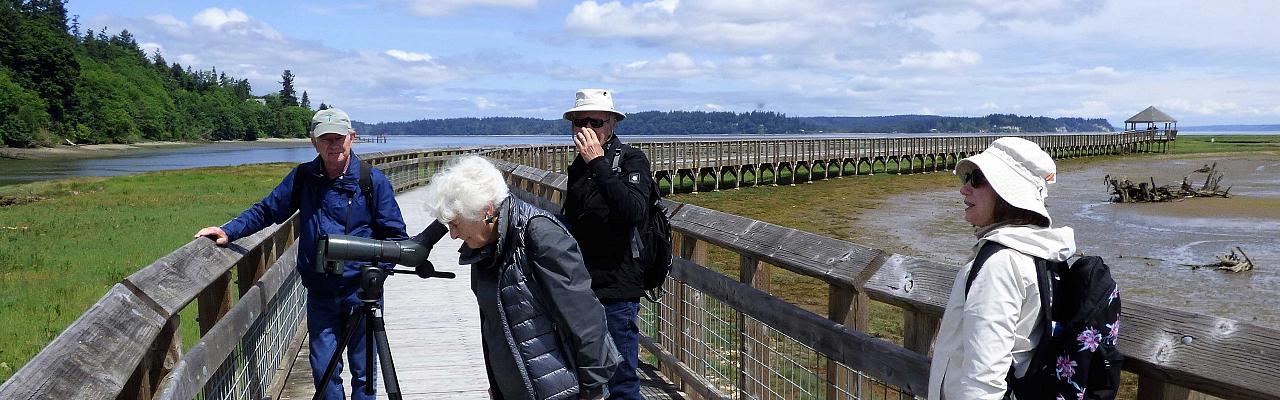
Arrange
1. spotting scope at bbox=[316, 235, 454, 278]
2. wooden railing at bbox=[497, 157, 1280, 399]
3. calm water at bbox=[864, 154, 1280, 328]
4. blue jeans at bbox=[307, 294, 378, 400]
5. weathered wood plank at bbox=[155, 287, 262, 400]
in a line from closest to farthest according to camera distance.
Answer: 1. wooden railing at bbox=[497, 157, 1280, 399]
2. weathered wood plank at bbox=[155, 287, 262, 400]
3. spotting scope at bbox=[316, 235, 454, 278]
4. blue jeans at bbox=[307, 294, 378, 400]
5. calm water at bbox=[864, 154, 1280, 328]

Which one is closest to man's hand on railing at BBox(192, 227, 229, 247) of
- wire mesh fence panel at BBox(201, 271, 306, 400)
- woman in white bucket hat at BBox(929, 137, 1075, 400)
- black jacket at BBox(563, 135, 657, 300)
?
wire mesh fence panel at BBox(201, 271, 306, 400)

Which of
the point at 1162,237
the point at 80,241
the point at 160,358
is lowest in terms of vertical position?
the point at 1162,237

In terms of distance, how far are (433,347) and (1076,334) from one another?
16.6 feet

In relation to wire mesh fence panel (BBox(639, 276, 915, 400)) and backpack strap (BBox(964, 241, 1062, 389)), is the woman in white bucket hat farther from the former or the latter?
wire mesh fence panel (BBox(639, 276, 915, 400))

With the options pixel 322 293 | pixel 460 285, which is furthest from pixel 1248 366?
pixel 460 285

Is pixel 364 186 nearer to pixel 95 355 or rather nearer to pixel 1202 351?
pixel 95 355

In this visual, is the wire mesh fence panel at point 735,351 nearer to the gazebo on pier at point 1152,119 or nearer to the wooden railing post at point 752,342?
the wooden railing post at point 752,342

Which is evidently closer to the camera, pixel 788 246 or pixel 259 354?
pixel 788 246

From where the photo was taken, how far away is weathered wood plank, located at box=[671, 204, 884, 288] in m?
3.12

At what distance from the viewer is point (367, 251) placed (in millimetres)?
3285

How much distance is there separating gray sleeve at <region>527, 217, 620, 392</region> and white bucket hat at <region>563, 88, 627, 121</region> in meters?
1.00

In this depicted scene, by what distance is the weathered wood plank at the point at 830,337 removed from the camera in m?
2.83

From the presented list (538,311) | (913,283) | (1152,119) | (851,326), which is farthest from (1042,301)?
(1152,119)

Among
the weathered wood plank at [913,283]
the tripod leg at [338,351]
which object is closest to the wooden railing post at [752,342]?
the weathered wood plank at [913,283]
